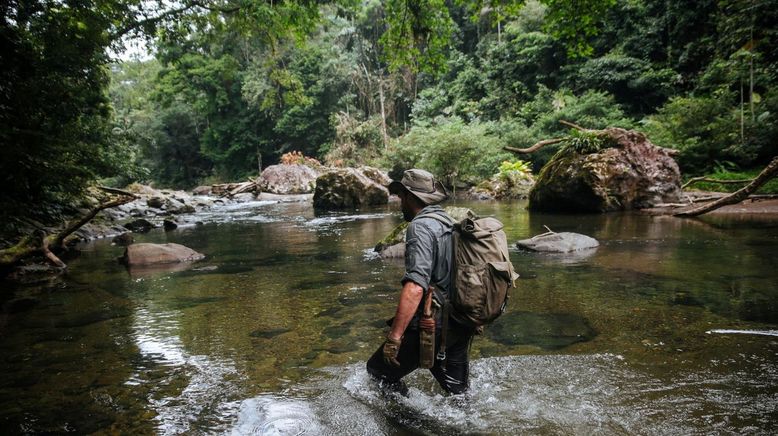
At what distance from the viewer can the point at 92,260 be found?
30.7 ft

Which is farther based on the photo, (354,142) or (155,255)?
(354,142)

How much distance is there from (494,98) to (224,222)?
912 inches

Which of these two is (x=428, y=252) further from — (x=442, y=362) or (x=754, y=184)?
(x=754, y=184)

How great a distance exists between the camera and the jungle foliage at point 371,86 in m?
8.19

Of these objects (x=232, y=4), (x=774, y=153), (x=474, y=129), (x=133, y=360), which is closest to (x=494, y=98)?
(x=474, y=129)

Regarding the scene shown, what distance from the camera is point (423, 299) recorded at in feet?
9.36

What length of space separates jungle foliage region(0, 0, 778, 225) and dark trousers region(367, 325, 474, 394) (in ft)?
18.2

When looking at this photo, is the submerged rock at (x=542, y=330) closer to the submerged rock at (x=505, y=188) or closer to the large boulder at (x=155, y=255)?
the large boulder at (x=155, y=255)

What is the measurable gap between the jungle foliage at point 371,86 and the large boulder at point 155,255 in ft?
5.18

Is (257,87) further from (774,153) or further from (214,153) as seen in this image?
(774,153)

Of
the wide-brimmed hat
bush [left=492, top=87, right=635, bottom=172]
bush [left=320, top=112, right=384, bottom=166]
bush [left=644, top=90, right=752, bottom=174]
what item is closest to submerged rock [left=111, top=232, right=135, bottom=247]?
the wide-brimmed hat

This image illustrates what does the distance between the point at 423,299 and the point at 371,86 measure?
130 feet

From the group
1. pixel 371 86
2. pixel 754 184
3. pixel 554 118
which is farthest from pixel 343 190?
pixel 371 86

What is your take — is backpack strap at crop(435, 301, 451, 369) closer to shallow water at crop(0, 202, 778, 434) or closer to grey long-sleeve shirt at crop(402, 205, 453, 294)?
grey long-sleeve shirt at crop(402, 205, 453, 294)
